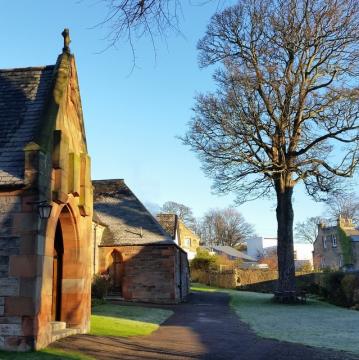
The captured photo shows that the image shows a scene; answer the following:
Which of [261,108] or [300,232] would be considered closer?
[261,108]

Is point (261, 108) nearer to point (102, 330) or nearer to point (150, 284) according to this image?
point (150, 284)

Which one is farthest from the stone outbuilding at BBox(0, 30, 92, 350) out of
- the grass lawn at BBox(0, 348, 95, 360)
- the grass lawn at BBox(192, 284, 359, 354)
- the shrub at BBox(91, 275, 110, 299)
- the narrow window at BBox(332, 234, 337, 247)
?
the narrow window at BBox(332, 234, 337, 247)

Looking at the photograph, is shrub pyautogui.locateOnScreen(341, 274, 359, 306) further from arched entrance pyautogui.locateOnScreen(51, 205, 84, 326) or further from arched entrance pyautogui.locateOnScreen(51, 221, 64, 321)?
arched entrance pyautogui.locateOnScreen(51, 221, 64, 321)

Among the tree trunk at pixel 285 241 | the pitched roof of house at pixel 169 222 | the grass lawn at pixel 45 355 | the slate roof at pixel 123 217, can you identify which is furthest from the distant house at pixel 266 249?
the grass lawn at pixel 45 355

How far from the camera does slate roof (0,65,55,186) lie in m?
11.0

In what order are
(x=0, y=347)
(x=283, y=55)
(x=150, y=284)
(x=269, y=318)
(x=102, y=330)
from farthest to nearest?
(x=150, y=284) → (x=283, y=55) → (x=269, y=318) → (x=102, y=330) → (x=0, y=347)

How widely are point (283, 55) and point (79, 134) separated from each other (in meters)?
17.1

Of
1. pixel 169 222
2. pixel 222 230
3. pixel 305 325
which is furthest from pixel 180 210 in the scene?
pixel 305 325

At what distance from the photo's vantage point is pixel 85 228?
13797 millimetres

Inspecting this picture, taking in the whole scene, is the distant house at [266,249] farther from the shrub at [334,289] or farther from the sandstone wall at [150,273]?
the sandstone wall at [150,273]

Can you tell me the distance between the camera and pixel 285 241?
1091 inches

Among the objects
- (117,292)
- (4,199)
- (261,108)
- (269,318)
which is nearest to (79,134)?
(4,199)

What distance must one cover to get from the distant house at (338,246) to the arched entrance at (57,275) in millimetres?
48278

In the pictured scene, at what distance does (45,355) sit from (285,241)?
2011 centimetres
